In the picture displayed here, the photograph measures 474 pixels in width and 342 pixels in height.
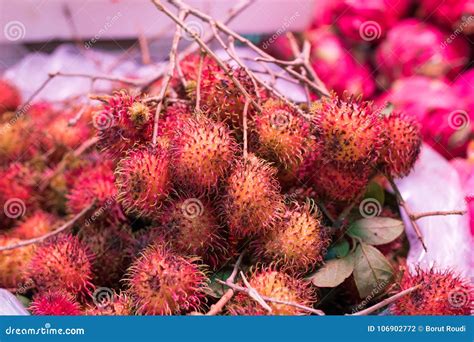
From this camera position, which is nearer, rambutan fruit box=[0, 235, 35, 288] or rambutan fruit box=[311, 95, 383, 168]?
rambutan fruit box=[311, 95, 383, 168]

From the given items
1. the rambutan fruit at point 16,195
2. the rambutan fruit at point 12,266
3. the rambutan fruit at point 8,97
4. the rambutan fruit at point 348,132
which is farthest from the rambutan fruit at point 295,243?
the rambutan fruit at point 8,97

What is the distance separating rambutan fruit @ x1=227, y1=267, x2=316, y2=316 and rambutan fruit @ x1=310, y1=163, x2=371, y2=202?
0.17 m

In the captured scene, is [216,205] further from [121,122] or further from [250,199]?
[121,122]

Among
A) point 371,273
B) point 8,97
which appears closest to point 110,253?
point 371,273

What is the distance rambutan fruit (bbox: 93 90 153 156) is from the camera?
0.88 m

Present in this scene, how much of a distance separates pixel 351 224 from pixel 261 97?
0.83ft

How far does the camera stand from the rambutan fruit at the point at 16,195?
1.17m

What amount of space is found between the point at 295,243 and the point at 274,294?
0.30ft

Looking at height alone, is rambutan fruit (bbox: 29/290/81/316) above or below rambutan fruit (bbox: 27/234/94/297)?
below

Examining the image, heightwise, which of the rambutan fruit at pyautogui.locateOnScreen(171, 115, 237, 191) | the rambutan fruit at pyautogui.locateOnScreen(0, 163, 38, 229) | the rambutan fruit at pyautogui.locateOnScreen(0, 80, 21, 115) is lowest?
the rambutan fruit at pyautogui.locateOnScreen(0, 163, 38, 229)

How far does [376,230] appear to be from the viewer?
96 centimetres

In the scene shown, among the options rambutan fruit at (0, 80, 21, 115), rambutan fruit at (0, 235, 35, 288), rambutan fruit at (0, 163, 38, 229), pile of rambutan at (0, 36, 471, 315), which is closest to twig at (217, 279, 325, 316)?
pile of rambutan at (0, 36, 471, 315)

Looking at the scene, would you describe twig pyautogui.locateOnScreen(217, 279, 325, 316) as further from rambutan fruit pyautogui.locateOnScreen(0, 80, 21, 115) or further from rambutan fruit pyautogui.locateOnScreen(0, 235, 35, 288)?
rambutan fruit pyautogui.locateOnScreen(0, 80, 21, 115)

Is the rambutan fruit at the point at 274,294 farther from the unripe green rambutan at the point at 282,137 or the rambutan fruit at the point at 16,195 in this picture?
the rambutan fruit at the point at 16,195
